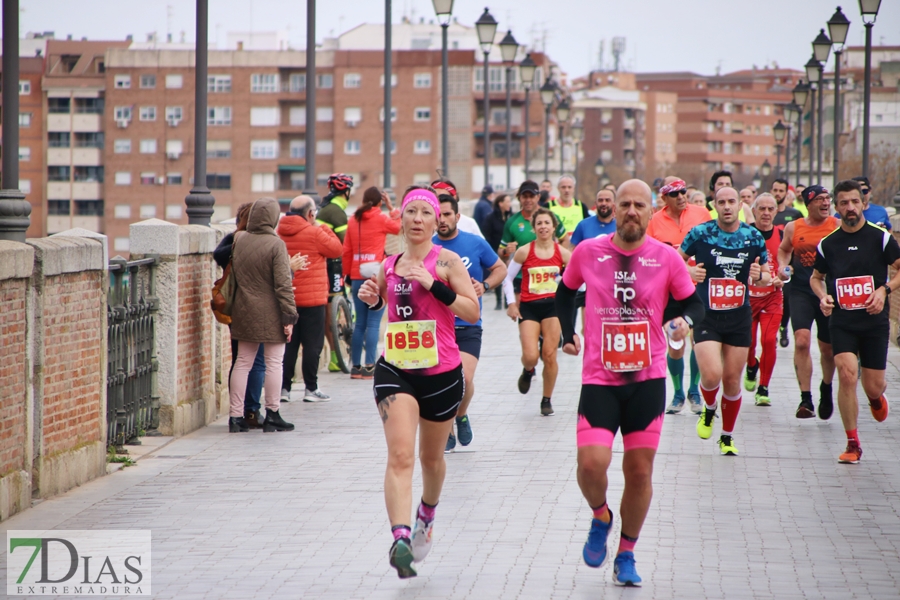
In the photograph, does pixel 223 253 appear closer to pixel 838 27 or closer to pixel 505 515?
pixel 505 515

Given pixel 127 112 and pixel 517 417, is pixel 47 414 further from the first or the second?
pixel 127 112

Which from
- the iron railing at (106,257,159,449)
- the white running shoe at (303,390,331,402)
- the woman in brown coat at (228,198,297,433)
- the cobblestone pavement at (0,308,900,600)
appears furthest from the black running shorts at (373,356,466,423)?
the white running shoe at (303,390,331,402)

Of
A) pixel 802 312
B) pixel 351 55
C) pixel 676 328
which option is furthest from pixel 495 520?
pixel 351 55

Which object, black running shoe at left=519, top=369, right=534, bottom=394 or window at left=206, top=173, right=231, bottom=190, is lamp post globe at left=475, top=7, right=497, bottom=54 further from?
window at left=206, top=173, right=231, bottom=190

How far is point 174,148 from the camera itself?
11612 cm

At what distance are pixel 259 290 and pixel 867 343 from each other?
16.2ft

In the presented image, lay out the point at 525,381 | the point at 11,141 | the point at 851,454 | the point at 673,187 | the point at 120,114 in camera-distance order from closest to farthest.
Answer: the point at 11,141 → the point at 851,454 → the point at 673,187 → the point at 525,381 → the point at 120,114

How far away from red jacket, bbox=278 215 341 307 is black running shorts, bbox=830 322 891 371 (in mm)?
5211

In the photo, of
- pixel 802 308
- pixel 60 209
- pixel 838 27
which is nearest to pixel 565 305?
pixel 802 308

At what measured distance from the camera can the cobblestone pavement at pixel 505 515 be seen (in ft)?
21.4

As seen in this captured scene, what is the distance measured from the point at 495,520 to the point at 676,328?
183cm

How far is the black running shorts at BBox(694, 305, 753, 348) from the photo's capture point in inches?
404

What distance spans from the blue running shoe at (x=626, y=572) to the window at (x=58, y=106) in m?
121

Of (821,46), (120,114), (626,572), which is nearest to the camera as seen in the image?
(626,572)
